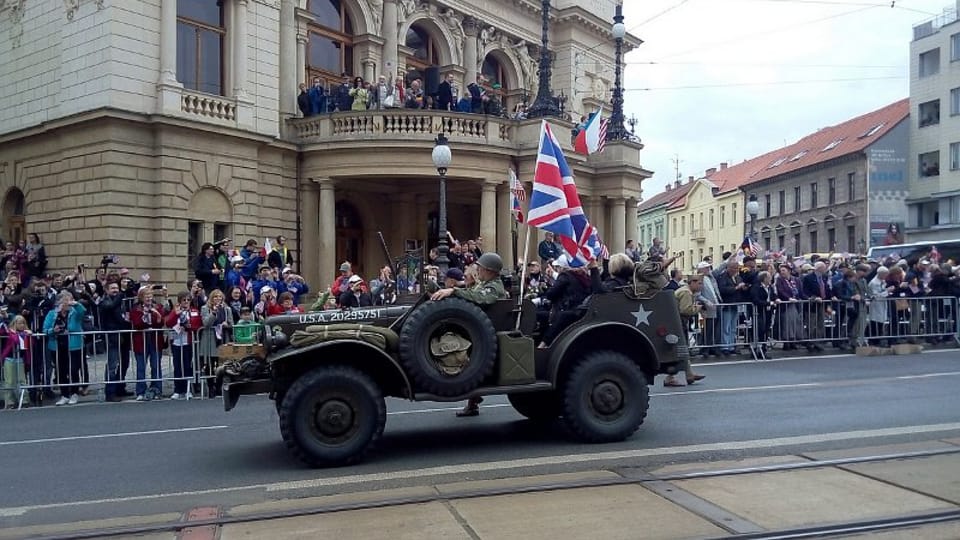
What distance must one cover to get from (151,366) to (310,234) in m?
12.1

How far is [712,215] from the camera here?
73.0 m

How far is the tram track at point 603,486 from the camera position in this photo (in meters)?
5.34

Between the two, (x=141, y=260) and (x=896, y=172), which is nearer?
(x=141, y=260)

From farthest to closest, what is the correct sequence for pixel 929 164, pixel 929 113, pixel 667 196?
pixel 667 196 < pixel 929 113 < pixel 929 164

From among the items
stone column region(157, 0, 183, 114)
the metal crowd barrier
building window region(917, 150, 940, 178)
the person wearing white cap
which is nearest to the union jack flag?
the metal crowd barrier

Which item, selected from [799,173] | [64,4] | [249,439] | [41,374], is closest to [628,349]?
[249,439]

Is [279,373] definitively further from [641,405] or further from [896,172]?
[896,172]

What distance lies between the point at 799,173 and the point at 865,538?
5893 centimetres

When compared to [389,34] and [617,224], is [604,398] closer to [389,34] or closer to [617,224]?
[389,34]

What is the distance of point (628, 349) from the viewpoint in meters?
8.49

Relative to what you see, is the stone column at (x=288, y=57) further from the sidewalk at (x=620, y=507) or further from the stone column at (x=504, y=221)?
the sidewalk at (x=620, y=507)

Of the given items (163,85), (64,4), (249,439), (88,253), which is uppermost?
(64,4)

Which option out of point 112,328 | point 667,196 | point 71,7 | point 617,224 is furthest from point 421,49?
point 667,196

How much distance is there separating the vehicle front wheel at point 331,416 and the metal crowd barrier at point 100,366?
5681 mm
